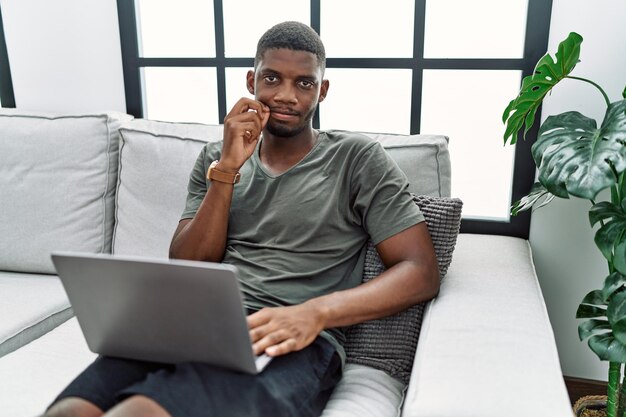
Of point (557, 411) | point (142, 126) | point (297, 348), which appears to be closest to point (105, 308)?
point (297, 348)

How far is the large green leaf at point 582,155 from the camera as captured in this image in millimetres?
1104

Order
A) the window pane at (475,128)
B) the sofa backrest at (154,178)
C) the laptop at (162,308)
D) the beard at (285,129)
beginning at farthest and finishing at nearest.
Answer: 1. the window pane at (475,128)
2. the sofa backrest at (154,178)
3. the beard at (285,129)
4. the laptop at (162,308)

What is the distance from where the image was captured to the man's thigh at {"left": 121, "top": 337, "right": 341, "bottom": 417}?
2.93 ft

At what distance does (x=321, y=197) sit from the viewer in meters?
1.30

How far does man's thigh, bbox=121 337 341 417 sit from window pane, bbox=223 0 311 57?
128cm

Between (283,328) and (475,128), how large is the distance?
1.12 metres

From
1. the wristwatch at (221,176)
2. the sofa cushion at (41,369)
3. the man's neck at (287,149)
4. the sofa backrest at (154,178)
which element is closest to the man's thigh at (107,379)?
the sofa cushion at (41,369)

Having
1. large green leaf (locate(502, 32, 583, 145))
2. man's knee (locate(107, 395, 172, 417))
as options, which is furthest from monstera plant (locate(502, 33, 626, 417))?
man's knee (locate(107, 395, 172, 417))

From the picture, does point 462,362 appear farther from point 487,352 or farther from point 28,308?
point 28,308

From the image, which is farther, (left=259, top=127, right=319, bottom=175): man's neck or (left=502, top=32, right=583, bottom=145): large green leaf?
(left=259, top=127, right=319, bottom=175): man's neck

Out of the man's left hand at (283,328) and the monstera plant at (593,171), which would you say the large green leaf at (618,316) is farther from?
the man's left hand at (283,328)

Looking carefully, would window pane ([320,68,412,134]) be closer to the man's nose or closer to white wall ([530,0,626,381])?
white wall ([530,0,626,381])

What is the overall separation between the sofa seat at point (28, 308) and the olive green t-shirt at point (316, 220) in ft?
1.85

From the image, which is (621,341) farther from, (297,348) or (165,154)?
(165,154)
